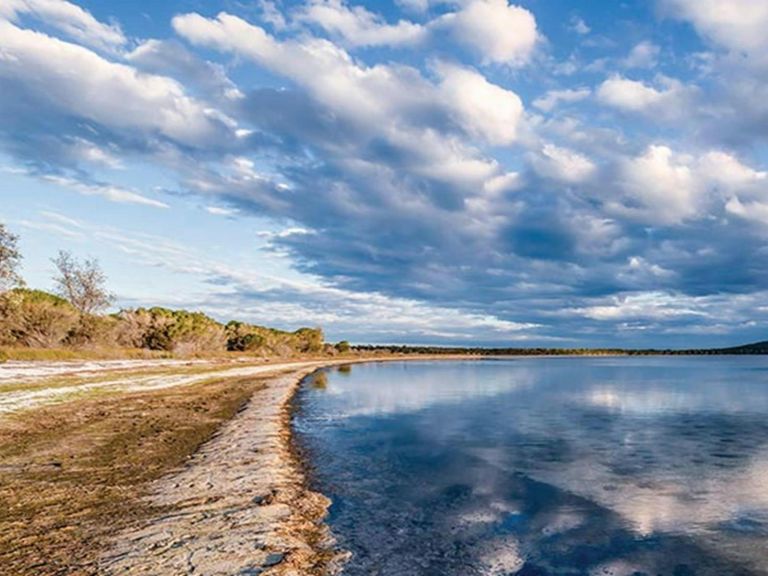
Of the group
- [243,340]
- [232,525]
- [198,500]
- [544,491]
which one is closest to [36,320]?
[243,340]

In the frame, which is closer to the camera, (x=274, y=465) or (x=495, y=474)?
(x=274, y=465)

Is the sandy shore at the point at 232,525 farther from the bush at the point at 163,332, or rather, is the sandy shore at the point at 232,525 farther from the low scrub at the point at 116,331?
the bush at the point at 163,332

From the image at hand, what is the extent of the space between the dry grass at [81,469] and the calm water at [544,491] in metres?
4.35

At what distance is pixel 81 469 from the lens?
15.7 m

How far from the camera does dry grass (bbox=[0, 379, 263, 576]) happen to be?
9.63m

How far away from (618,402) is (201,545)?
3833 cm

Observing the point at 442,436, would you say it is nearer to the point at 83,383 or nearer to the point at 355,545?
the point at 355,545

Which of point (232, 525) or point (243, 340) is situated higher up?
point (243, 340)

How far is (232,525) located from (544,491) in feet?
28.5

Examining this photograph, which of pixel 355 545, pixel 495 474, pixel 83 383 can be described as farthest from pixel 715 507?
pixel 83 383

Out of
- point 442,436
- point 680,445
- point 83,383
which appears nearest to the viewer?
point 680,445

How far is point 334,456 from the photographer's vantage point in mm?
20156

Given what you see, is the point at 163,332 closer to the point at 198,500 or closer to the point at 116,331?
the point at 116,331

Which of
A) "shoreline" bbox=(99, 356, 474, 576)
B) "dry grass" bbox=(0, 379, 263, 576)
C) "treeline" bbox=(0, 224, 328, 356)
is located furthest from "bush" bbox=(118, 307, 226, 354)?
"shoreline" bbox=(99, 356, 474, 576)
